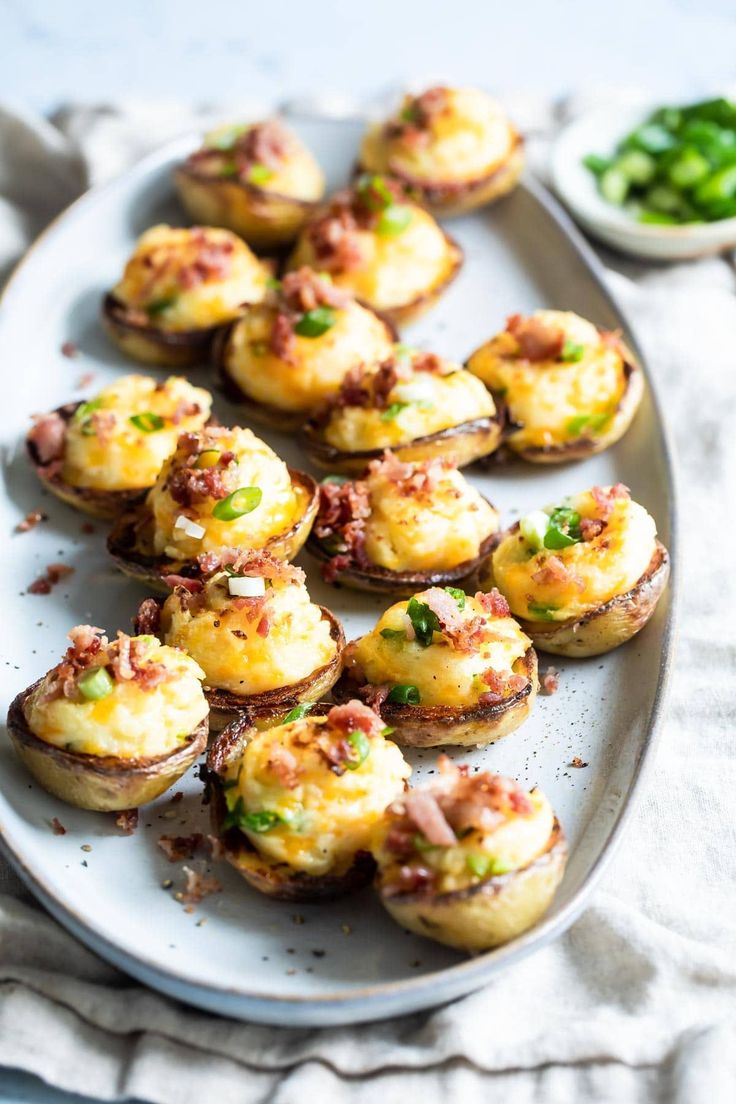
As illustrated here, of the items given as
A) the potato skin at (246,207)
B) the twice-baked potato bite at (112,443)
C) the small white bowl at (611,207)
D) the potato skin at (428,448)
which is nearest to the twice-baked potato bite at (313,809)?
the potato skin at (428,448)

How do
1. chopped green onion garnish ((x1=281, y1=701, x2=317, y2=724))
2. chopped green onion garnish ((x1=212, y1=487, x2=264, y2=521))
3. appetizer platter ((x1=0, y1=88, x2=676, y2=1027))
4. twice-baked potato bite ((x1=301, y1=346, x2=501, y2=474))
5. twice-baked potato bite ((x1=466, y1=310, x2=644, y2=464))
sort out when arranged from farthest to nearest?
twice-baked potato bite ((x1=466, y1=310, x2=644, y2=464))
twice-baked potato bite ((x1=301, y1=346, x2=501, y2=474))
chopped green onion garnish ((x1=212, y1=487, x2=264, y2=521))
chopped green onion garnish ((x1=281, y1=701, x2=317, y2=724))
appetizer platter ((x1=0, y1=88, x2=676, y2=1027))

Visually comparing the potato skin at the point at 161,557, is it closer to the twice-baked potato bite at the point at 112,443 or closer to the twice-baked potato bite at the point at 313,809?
the twice-baked potato bite at the point at 112,443

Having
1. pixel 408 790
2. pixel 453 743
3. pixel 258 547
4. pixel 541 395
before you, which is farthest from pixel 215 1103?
pixel 541 395

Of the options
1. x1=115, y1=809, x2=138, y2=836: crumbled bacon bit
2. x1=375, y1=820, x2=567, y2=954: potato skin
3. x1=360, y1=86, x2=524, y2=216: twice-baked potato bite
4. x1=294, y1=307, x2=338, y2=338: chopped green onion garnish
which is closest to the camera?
x1=375, y1=820, x2=567, y2=954: potato skin

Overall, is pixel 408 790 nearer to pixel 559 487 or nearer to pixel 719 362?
pixel 559 487

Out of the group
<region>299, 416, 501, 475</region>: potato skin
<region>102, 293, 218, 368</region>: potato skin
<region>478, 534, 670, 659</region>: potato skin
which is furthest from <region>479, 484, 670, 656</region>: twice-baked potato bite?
<region>102, 293, 218, 368</region>: potato skin

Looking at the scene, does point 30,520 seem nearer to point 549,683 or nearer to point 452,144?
point 549,683

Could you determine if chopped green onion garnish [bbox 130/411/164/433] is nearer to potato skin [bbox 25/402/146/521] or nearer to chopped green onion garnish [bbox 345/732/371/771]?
potato skin [bbox 25/402/146/521]

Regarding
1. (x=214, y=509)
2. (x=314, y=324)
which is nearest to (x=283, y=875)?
(x=214, y=509)
